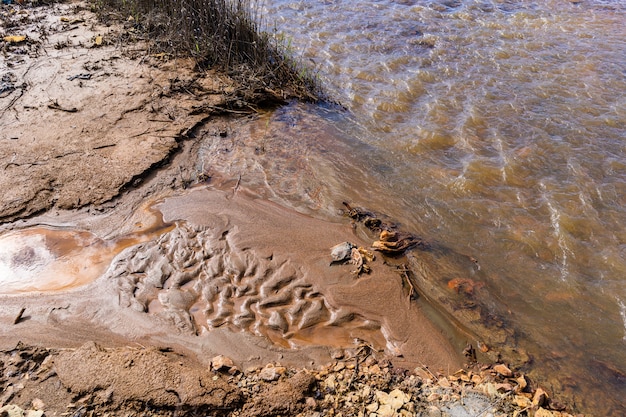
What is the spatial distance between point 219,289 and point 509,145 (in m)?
3.34

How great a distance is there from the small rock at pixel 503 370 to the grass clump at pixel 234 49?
11.8 ft

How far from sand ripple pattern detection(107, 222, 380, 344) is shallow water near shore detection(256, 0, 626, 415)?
1.10 m

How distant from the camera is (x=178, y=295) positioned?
2891mm

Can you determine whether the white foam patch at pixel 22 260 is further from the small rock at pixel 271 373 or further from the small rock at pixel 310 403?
the small rock at pixel 310 403

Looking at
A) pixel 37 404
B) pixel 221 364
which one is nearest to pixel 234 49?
pixel 221 364

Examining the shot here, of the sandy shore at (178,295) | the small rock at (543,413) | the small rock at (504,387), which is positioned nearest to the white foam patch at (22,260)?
the sandy shore at (178,295)

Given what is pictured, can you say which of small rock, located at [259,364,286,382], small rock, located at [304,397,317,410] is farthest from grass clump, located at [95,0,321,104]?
small rock, located at [304,397,317,410]

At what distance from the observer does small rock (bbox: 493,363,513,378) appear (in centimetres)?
253

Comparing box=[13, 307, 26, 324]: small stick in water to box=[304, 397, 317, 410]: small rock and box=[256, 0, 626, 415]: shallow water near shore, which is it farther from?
box=[256, 0, 626, 415]: shallow water near shore

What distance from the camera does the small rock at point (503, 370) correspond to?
253 cm

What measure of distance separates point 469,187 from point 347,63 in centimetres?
286

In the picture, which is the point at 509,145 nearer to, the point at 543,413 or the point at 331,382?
the point at 543,413

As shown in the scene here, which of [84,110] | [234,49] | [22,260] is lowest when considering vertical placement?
[22,260]

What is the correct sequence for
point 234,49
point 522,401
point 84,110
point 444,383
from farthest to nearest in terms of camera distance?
point 234,49
point 84,110
point 444,383
point 522,401
